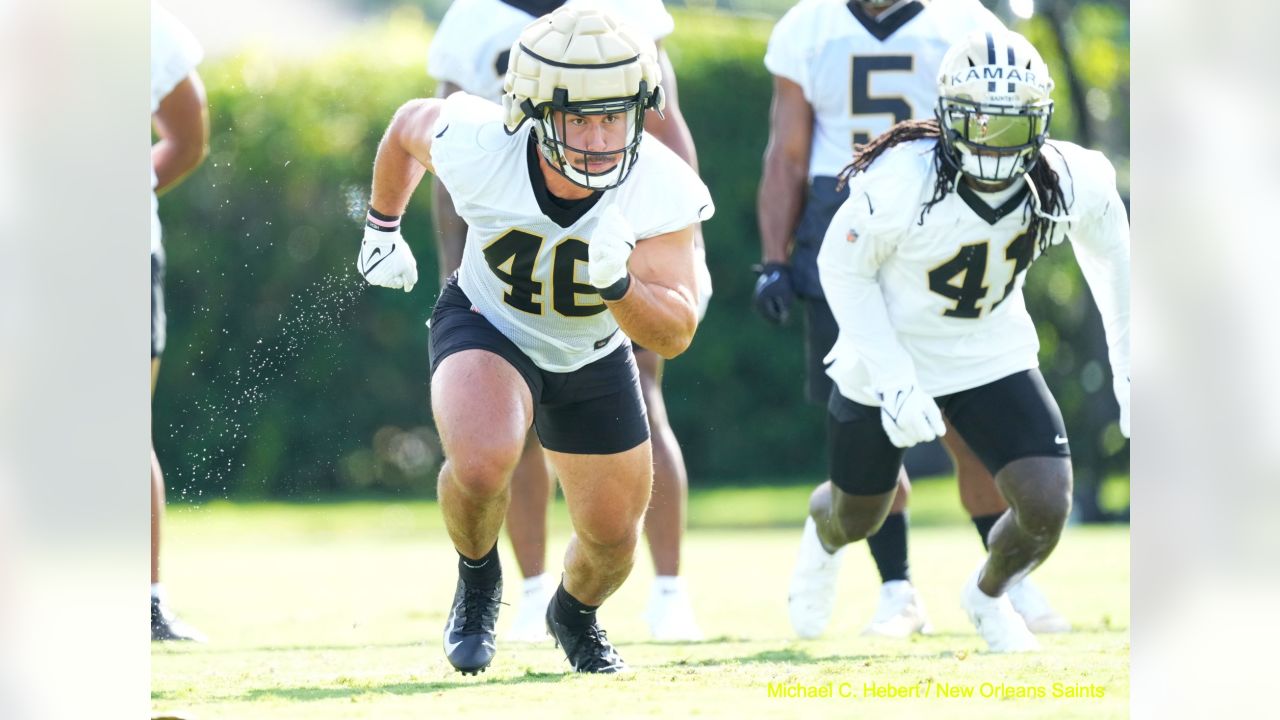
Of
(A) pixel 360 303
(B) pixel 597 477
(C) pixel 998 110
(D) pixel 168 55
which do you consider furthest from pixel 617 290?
(A) pixel 360 303

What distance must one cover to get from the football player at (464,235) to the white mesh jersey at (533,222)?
771 millimetres

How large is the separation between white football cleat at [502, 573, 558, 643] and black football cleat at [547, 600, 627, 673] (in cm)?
68

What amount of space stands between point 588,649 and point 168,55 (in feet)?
7.60

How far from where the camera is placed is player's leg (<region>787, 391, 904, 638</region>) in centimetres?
470

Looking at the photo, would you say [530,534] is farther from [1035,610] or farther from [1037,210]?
[1037,210]

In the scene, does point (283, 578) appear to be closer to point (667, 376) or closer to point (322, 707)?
point (667, 376)

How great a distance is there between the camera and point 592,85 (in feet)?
12.3

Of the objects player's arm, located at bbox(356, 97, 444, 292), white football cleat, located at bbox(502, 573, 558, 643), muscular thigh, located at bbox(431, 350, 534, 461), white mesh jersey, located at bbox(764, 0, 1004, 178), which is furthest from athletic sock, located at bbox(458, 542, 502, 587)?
white mesh jersey, located at bbox(764, 0, 1004, 178)

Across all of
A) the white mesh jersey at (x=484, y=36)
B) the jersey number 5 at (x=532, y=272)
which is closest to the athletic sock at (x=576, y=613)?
the jersey number 5 at (x=532, y=272)

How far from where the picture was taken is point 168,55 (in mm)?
5141

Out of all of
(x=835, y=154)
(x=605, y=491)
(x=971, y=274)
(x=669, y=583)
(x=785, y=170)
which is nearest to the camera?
(x=605, y=491)

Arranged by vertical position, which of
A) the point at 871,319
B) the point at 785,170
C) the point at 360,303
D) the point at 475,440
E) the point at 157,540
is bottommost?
the point at 157,540

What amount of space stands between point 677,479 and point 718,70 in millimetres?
4475
